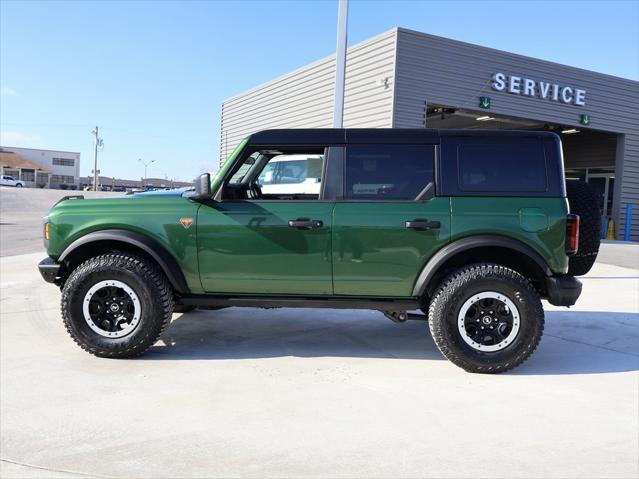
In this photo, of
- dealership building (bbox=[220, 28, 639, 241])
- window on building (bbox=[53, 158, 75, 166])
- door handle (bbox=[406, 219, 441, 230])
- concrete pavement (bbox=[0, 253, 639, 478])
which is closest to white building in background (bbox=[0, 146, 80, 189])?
window on building (bbox=[53, 158, 75, 166])

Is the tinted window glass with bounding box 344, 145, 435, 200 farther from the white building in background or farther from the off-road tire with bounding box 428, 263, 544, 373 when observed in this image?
the white building in background

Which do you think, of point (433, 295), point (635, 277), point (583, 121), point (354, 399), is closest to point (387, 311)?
point (433, 295)

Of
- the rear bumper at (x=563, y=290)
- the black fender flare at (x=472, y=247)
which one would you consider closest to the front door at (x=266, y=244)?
the black fender flare at (x=472, y=247)

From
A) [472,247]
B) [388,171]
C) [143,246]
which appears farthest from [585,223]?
[143,246]

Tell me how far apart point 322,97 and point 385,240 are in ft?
40.9

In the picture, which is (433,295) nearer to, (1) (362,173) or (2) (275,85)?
(1) (362,173)

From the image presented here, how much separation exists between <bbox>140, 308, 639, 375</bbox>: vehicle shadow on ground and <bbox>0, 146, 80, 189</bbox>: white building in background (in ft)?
275

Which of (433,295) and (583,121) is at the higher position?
(583,121)

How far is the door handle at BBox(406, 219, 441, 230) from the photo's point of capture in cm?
380

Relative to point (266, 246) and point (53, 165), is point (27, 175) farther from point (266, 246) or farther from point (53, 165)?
point (266, 246)

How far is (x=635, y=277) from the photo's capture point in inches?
352

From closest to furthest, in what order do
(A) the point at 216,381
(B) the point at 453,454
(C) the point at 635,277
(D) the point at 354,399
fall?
(B) the point at 453,454 < (D) the point at 354,399 < (A) the point at 216,381 < (C) the point at 635,277

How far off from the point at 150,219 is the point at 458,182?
8.11ft

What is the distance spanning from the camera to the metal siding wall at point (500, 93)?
13000mm
